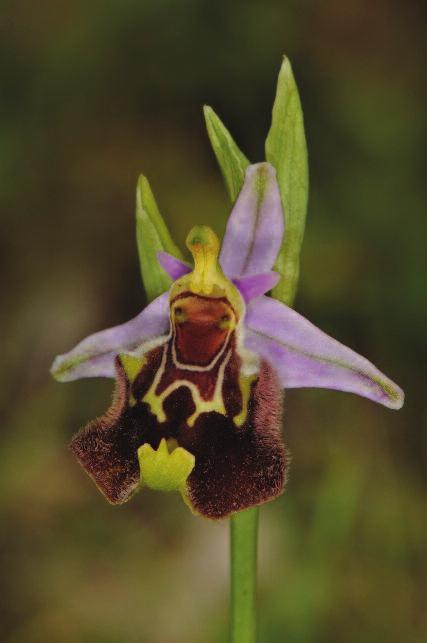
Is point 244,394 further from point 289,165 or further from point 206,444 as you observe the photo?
point 289,165

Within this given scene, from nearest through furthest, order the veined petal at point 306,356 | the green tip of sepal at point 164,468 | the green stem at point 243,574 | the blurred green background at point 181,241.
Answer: the green tip of sepal at point 164,468 < the veined petal at point 306,356 < the green stem at point 243,574 < the blurred green background at point 181,241

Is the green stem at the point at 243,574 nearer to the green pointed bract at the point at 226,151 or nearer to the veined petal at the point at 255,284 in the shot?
the veined petal at the point at 255,284

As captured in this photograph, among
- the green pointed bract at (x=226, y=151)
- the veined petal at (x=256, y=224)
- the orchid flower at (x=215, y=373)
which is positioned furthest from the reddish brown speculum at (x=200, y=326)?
the green pointed bract at (x=226, y=151)

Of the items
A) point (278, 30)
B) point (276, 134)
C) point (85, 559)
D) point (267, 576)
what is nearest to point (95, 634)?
point (85, 559)

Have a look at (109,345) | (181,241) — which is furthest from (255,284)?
(181,241)

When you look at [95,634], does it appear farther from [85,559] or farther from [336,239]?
[336,239]

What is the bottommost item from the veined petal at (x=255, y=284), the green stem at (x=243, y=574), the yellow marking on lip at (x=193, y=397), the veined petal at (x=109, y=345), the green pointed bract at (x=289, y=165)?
the green stem at (x=243, y=574)

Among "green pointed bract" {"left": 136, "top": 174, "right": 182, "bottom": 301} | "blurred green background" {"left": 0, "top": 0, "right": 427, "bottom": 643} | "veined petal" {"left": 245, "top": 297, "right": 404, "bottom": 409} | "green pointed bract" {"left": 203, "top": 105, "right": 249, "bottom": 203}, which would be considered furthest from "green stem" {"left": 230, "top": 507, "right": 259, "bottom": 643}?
"blurred green background" {"left": 0, "top": 0, "right": 427, "bottom": 643}

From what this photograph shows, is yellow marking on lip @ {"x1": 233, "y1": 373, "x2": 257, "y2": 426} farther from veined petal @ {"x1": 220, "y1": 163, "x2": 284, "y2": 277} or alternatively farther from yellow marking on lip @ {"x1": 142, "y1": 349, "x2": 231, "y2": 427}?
veined petal @ {"x1": 220, "y1": 163, "x2": 284, "y2": 277}
